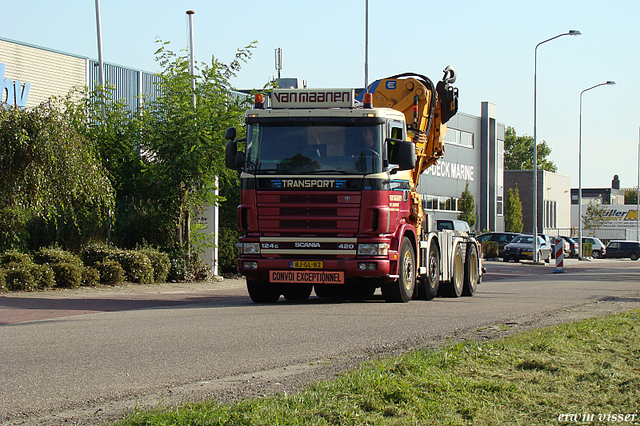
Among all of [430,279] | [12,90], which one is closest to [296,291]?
[430,279]

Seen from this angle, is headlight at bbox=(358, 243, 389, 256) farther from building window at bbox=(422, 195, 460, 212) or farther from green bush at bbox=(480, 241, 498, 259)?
building window at bbox=(422, 195, 460, 212)

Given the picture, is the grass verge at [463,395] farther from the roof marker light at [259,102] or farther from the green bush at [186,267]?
the green bush at [186,267]

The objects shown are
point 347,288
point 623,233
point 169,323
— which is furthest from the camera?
point 623,233

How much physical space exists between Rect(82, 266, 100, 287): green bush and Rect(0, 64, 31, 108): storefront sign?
363 inches

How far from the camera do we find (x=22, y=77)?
25578 millimetres

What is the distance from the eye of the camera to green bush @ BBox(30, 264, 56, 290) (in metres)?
16.4

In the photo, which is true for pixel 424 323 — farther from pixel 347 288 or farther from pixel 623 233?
pixel 623 233

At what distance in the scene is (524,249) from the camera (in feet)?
149

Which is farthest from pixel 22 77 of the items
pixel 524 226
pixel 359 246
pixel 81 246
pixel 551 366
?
pixel 524 226

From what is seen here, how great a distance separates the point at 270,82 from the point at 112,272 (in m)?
7.80

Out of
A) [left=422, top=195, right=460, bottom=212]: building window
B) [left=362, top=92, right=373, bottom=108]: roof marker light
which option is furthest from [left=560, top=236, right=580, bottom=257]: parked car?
[left=362, top=92, right=373, bottom=108]: roof marker light

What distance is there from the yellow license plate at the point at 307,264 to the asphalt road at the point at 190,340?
731 mm

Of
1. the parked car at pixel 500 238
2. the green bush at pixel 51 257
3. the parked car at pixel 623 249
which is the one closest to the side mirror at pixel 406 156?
the green bush at pixel 51 257

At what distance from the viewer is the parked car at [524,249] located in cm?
4550
